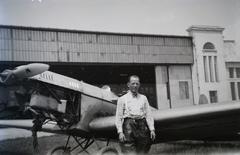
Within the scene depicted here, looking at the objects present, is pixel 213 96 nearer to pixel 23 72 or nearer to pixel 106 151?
pixel 106 151

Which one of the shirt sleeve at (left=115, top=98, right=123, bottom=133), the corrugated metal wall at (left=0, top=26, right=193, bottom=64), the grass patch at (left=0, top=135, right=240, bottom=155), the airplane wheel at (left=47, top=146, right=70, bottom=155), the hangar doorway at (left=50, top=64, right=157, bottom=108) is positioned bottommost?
the grass patch at (left=0, top=135, right=240, bottom=155)

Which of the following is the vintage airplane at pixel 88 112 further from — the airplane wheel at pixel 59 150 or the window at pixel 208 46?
the window at pixel 208 46

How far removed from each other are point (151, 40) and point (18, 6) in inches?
513

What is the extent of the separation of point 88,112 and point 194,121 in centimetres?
277

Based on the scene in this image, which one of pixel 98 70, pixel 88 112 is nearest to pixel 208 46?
pixel 98 70

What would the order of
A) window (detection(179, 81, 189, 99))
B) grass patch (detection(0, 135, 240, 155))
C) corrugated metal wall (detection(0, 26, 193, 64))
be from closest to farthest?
grass patch (detection(0, 135, 240, 155)) < corrugated metal wall (detection(0, 26, 193, 64)) < window (detection(179, 81, 189, 99))

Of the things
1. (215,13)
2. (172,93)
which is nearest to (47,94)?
(215,13)

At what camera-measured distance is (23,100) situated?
6309 mm

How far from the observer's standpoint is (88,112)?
22.3 feet

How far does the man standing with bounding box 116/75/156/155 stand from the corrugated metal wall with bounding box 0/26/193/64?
962 cm

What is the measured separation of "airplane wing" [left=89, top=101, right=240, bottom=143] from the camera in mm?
5117

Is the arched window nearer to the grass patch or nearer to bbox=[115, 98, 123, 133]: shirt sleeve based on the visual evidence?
the grass patch

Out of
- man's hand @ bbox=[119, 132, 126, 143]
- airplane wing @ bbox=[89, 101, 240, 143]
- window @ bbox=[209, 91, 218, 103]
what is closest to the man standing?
man's hand @ bbox=[119, 132, 126, 143]

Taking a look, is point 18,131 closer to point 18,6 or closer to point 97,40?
point 97,40
